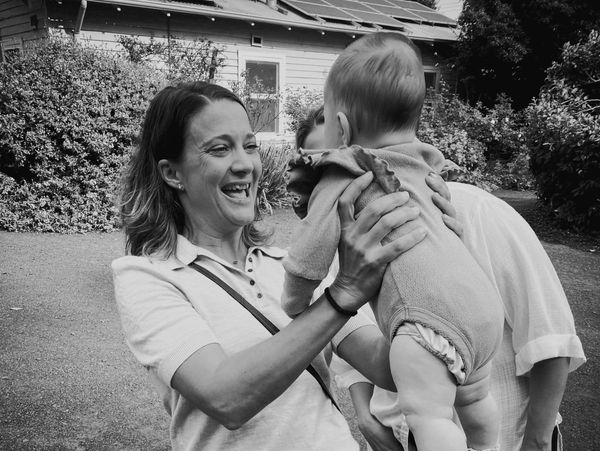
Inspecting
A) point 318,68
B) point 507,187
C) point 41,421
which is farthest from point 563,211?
point 41,421

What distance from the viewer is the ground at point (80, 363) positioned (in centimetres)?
410

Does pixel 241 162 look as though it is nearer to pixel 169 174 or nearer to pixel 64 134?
pixel 169 174

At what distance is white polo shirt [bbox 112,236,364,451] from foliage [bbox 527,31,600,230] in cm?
950

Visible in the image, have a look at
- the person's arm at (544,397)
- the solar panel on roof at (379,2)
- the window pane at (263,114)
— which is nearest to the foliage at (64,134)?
the window pane at (263,114)

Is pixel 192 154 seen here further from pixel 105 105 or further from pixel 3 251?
pixel 105 105

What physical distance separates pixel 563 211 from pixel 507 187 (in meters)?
5.87

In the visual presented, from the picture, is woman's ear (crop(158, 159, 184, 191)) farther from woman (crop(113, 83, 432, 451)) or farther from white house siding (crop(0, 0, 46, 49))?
white house siding (crop(0, 0, 46, 49))

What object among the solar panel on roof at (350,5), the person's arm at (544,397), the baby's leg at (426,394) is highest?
the solar panel on roof at (350,5)

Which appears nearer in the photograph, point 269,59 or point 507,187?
point 269,59

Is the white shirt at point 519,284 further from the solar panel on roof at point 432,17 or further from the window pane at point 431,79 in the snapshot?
the solar panel on roof at point 432,17

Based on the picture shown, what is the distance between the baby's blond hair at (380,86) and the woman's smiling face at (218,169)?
17.1 inches

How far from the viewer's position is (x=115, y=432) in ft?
13.5

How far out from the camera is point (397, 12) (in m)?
20.5

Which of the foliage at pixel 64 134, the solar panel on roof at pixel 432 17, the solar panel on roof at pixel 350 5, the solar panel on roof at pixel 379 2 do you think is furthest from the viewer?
the solar panel on roof at pixel 432 17
